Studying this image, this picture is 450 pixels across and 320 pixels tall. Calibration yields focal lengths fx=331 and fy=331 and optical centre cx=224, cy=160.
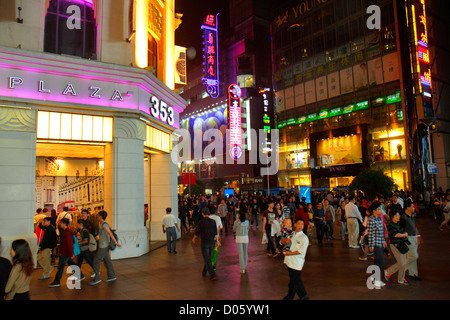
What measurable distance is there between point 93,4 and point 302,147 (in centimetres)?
3870

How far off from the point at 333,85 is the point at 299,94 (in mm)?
5430

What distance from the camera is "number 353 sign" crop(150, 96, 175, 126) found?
42.0ft

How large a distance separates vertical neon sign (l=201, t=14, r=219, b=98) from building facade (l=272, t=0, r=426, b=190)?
16.4 metres

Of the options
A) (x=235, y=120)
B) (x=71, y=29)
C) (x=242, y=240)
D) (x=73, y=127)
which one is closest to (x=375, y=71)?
(x=235, y=120)

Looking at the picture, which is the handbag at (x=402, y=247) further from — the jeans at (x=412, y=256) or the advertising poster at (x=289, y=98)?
the advertising poster at (x=289, y=98)

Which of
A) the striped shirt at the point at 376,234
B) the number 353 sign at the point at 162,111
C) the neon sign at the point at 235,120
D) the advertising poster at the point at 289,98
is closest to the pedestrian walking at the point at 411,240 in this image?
the striped shirt at the point at 376,234

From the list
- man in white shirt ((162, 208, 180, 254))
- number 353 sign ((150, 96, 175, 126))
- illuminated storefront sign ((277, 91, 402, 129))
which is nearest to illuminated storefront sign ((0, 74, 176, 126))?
number 353 sign ((150, 96, 175, 126))

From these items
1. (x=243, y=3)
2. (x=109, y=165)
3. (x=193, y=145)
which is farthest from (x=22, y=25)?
(x=193, y=145)

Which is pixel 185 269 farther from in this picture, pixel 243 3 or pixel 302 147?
pixel 243 3

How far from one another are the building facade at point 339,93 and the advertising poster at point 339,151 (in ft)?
0.39

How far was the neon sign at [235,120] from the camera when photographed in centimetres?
4566

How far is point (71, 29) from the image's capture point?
11.5 m

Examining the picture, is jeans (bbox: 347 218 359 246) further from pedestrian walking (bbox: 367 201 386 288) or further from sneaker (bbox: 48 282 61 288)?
sneaker (bbox: 48 282 61 288)
